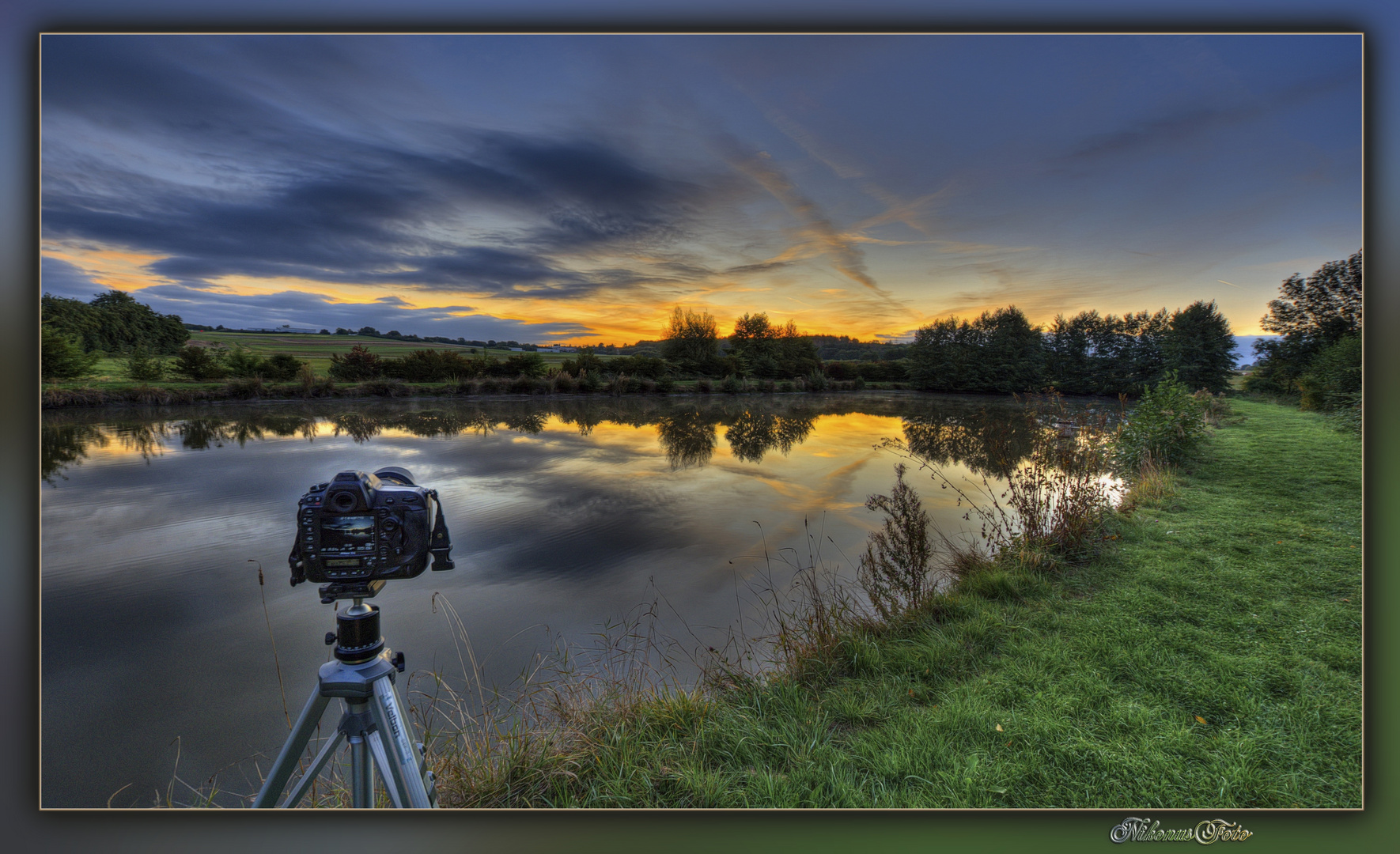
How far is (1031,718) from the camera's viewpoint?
1962 mm

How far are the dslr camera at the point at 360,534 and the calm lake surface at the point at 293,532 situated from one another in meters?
1.93

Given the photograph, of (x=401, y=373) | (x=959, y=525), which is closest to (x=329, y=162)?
(x=401, y=373)

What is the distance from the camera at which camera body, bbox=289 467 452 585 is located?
1.17 metres

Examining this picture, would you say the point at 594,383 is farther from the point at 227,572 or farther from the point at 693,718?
the point at 693,718

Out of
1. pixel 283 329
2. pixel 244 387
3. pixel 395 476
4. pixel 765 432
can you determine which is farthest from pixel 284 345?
pixel 765 432

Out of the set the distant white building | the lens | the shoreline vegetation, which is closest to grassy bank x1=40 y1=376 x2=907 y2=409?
the distant white building

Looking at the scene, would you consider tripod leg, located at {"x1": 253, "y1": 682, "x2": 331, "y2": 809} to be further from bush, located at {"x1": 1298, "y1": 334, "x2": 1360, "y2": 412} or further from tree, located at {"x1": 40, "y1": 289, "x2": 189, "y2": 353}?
bush, located at {"x1": 1298, "y1": 334, "x2": 1360, "y2": 412}

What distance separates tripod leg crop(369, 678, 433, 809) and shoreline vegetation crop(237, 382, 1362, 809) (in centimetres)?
55

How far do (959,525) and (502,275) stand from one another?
19.2 feet

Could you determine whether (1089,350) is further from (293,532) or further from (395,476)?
(293,532)

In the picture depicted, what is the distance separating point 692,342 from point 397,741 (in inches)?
270

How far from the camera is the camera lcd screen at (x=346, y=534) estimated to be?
46.3 inches

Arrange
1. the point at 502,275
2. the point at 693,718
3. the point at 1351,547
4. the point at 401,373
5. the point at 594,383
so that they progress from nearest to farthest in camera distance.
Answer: the point at 693,718 → the point at 1351,547 → the point at 502,275 → the point at 401,373 → the point at 594,383

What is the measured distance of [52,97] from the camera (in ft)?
7.54
